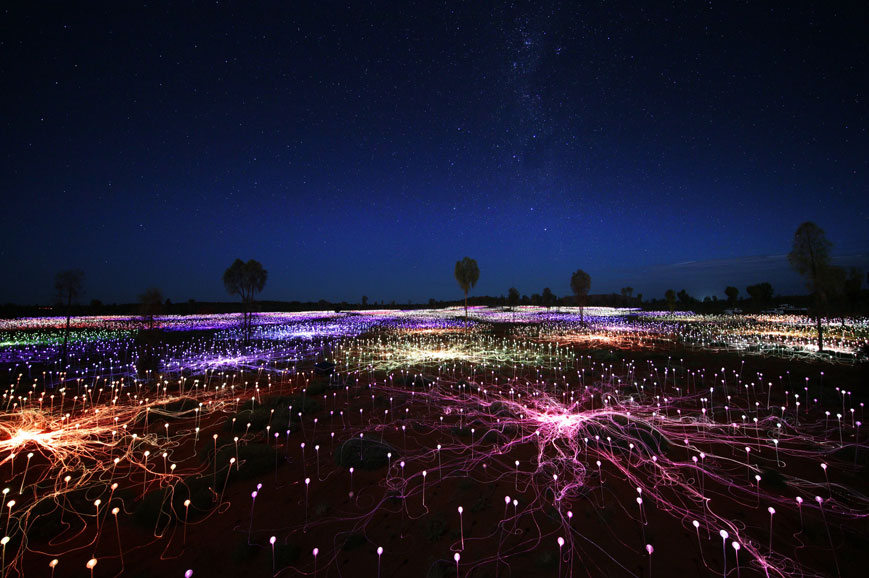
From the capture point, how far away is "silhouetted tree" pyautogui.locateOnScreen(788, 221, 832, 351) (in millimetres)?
17297

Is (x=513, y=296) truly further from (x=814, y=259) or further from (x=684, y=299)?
(x=814, y=259)

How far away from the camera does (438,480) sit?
651 cm

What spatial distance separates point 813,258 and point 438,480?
895 inches

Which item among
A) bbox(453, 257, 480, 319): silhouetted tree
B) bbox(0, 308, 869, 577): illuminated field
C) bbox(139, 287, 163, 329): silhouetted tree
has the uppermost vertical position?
bbox(453, 257, 480, 319): silhouetted tree

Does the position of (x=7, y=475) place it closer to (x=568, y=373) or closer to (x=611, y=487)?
(x=611, y=487)

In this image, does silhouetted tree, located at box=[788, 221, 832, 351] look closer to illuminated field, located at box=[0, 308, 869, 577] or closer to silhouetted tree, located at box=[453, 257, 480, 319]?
illuminated field, located at box=[0, 308, 869, 577]

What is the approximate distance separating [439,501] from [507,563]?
5.41 feet

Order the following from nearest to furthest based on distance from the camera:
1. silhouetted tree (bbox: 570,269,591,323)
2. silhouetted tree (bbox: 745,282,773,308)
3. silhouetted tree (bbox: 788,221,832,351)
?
silhouetted tree (bbox: 788,221,832,351), silhouetted tree (bbox: 570,269,591,323), silhouetted tree (bbox: 745,282,773,308)

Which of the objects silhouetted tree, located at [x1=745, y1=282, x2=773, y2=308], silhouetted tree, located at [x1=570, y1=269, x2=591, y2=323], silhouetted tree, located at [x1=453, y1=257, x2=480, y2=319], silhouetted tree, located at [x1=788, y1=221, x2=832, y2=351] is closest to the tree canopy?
silhouetted tree, located at [x1=788, y1=221, x2=832, y2=351]

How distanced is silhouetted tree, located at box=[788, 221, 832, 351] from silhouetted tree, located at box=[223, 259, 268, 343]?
115ft

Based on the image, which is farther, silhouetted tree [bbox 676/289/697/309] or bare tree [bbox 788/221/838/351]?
silhouetted tree [bbox 676/289/697/309]

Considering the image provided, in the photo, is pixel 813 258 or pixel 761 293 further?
pixel 761 293

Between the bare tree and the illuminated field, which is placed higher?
the bare tree

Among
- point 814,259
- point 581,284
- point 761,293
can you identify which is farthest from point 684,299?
point 814,259
